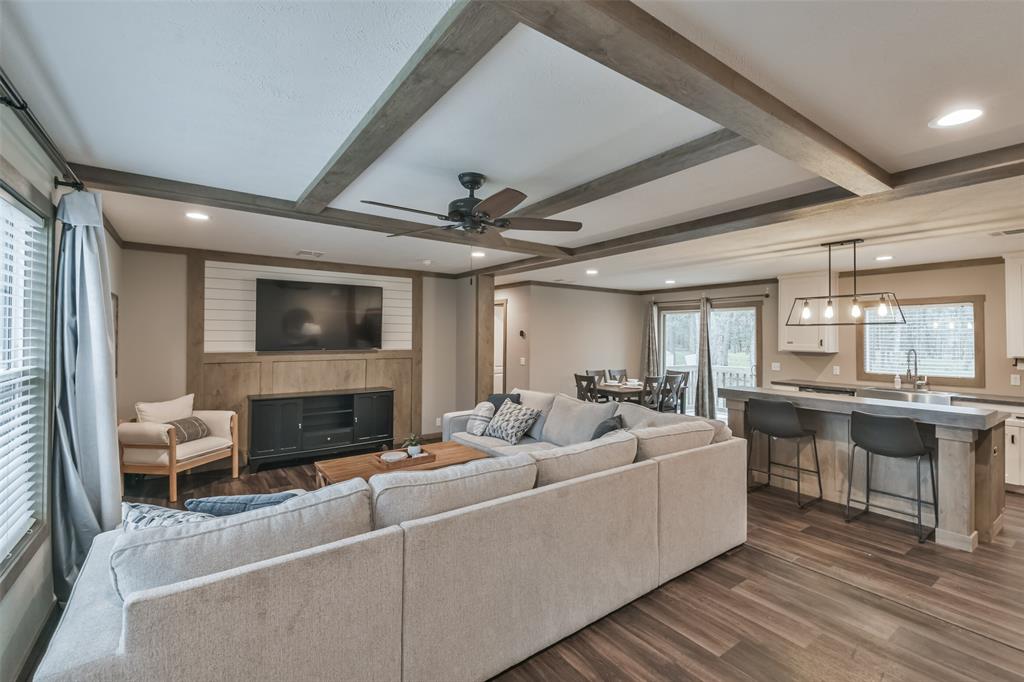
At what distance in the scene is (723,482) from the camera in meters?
3.14

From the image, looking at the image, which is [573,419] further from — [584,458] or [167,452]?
[167,452]

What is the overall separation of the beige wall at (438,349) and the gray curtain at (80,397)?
→ 4.37 metres

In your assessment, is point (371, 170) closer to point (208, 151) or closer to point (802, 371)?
point (208, 151)

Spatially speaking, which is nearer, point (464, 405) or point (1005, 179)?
point (1005, 179)

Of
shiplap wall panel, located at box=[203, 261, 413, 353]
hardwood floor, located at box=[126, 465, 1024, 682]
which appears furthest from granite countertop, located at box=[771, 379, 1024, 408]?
shiplap wall panel, located at box=[203, 261, 413, 353]

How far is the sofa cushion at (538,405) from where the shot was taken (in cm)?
474

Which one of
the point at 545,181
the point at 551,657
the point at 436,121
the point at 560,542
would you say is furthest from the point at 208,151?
the point at 551,657

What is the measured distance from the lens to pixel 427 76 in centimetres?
173

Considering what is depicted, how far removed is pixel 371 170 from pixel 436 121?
83 centimetres

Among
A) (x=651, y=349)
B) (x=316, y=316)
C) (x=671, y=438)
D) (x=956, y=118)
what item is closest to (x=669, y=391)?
(x=651, y=349)

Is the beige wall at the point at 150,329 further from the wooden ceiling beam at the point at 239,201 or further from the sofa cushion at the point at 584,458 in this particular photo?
the sofa cushion at the point at 584,458

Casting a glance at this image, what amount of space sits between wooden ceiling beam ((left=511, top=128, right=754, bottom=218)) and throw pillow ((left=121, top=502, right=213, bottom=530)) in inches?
107

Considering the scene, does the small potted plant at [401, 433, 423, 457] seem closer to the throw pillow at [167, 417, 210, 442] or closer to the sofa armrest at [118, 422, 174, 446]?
the sofa armrest at [118, 422, 174, 446]

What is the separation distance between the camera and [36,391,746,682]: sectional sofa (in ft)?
4.58
